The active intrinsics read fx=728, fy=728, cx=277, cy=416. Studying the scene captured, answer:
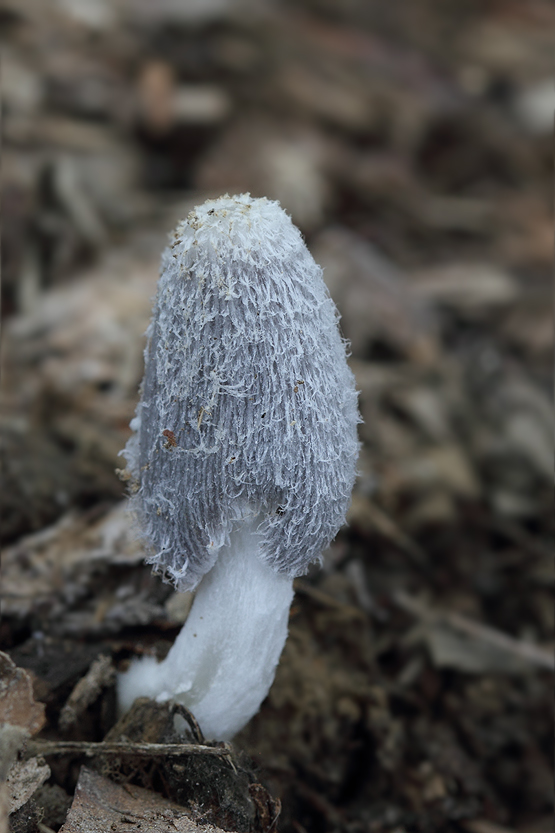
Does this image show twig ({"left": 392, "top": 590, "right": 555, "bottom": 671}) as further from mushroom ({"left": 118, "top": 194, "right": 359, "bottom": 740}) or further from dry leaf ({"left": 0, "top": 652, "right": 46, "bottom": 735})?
dry leaf ({"left": 0, "top": 652, "right": 46, "bottom": 735})

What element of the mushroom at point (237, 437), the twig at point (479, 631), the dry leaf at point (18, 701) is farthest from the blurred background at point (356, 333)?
the dry leaf at point (18, 701)

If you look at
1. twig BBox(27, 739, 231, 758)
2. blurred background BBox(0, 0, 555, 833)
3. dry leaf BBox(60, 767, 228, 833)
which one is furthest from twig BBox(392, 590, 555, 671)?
dry leaf BBox(60, 767, 228, 833)

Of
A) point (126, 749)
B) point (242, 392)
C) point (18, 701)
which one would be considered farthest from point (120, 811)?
point (242, 392)

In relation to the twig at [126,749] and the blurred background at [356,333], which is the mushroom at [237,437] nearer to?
the twig at [126,749]

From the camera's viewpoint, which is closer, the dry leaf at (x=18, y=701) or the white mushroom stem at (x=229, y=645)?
the dry leaf at (x=18, y=701)

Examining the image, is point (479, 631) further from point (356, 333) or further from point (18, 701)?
point (18, 701)

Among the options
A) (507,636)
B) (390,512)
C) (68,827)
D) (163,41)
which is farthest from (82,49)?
(68,827)

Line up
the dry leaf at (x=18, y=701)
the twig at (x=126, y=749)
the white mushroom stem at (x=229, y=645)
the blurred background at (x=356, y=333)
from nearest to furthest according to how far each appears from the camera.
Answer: the dry leaf at (x=18, y=701) < the twig at (x=126, y=749) < the white mushroom stem at (x=229, y=645) < the blurred background at (x=356, y=333)
